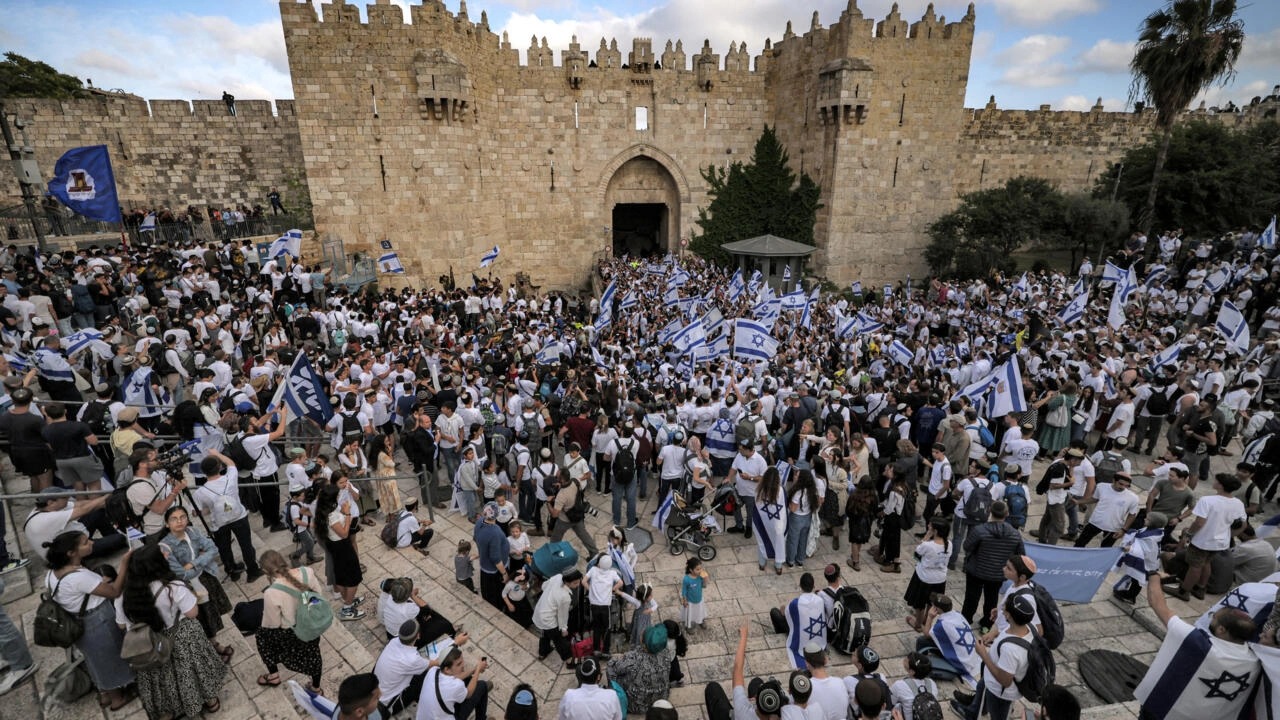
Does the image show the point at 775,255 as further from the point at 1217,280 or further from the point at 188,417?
the point at 188,417

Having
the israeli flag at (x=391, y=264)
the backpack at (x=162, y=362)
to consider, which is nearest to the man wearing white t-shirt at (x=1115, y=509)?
the backpack at (x=162, y=362)

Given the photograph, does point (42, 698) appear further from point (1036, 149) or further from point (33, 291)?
point (1036, 149)

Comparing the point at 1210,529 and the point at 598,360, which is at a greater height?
the point at 598,360

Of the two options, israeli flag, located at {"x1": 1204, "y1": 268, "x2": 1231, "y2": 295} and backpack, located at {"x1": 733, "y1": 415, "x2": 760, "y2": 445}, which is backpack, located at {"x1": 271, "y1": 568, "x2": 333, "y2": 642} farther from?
israeli flag, located at {"x1": 1204, "y1": 268, "x2": 1231, "y2": 295}

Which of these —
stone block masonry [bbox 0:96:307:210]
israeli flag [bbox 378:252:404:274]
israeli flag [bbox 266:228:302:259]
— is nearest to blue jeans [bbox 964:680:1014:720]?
israeli flag [bbox 378:252:404:274]

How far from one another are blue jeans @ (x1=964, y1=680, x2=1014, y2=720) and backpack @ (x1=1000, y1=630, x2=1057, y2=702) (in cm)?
33

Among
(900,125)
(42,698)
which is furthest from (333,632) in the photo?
(900,125)

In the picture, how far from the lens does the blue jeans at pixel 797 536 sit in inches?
286

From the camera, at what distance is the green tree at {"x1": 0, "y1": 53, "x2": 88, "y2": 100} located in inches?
1049

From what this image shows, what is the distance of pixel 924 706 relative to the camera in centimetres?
398

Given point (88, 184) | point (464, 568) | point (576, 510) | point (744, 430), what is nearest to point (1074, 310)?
point (744, 430)

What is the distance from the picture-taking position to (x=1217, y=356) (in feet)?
32.9

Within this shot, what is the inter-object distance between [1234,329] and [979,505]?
858 centimetres

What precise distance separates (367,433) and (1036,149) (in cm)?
3080
